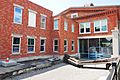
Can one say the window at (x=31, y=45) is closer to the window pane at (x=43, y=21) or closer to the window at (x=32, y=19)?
the window at (x=32, y=19)

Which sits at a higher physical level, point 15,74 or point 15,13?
point 15,13

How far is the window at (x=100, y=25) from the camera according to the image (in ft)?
79.0

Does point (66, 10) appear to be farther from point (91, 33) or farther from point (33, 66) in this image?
point (33, 66)

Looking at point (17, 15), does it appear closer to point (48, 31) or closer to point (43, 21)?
point (43, 21)

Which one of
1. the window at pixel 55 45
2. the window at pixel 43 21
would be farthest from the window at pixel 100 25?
the window at pixel 43 21

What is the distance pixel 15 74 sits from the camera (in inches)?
428

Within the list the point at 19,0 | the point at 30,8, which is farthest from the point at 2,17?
the point at 30,8

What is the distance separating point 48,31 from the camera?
69.4 ft

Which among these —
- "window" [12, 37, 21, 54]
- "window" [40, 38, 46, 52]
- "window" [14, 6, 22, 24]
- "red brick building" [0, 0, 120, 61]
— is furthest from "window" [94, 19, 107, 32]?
"window" [12, 37, 21, 54]

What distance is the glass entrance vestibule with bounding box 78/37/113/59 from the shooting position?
23453 mm

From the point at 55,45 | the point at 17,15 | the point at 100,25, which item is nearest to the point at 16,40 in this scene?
the point at 17,15

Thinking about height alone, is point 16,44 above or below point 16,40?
below

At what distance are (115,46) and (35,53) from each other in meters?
10.7

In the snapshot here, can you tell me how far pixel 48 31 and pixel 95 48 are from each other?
9445 millimetres
